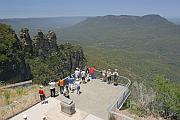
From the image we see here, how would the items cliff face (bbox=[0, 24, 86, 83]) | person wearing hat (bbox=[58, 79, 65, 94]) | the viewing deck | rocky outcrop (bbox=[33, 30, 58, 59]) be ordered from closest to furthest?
the viewing deck
person wearing hat (bbox=[58, 79, 65, 94])
cliff face (bbox=[0, 24, 86, 83])
rocky outcrop (bbox=[33, 30, 58, 59])

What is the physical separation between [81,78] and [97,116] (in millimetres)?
7051

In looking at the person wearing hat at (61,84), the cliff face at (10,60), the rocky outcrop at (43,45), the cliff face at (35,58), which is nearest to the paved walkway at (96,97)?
the person wearing hat at (61,84)

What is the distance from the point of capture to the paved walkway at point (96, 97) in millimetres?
16688

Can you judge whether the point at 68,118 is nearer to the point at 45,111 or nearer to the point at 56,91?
the point at 45,111

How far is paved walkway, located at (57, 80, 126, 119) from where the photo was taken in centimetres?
1669

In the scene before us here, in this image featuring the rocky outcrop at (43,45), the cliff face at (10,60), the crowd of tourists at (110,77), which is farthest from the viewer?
the rocky outcrop at (43,45)

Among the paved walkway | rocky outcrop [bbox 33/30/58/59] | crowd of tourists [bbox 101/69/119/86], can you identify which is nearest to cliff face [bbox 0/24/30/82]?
rocky outcrop [bbox 33/30/58/59]

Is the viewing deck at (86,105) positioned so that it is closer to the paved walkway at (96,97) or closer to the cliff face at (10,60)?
the paved walkway at (96,97)

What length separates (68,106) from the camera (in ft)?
50.0

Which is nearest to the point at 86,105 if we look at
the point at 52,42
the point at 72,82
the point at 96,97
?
the point at 96,97

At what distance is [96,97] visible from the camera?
1878cm

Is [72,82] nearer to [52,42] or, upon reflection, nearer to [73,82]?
[73,82]

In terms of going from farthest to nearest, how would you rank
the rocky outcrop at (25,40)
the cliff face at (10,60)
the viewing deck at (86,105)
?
the rocky outcrop at (25,40) → the cliff face at (10,60) → the viewing deck at (86,105)

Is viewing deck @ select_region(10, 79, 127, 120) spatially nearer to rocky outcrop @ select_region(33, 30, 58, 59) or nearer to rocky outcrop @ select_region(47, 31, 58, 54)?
rocky outcrop @ select_region(33, 30, 58, 59)
